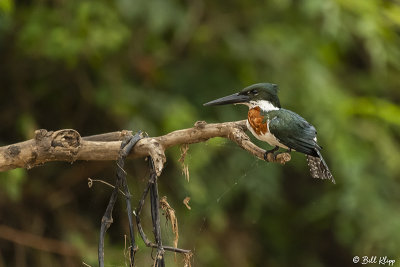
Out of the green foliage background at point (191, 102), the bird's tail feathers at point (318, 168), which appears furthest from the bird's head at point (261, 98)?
the green foliage background at point (191, 102)

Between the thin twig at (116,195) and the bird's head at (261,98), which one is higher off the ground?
the bird's head at (261,98)

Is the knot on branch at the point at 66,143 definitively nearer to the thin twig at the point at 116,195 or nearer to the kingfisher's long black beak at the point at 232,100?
the thin twig at the point at 116,195

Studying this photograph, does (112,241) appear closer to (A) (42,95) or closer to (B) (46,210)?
(B) (46,210)

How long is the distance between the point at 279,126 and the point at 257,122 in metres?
0.07

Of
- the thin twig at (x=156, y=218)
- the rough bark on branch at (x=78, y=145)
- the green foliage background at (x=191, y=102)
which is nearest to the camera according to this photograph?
the thin twig at (x=156, y=218)

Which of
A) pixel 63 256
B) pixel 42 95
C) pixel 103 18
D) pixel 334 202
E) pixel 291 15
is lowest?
Result: pixel 63 256

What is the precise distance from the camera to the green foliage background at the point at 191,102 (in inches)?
104

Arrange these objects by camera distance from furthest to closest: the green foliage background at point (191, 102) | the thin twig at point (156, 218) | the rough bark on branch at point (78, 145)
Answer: the green foliage background at point (191, 102) → the rough bark on branch at point (78, 145) → the thin twig at point (156, 218)

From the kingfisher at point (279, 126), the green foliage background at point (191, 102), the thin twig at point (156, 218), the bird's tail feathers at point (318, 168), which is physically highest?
the green foliage background at point (191, 102)

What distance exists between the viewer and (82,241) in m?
2.73

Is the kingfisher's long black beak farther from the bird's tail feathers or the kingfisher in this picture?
the bird's tail feathers

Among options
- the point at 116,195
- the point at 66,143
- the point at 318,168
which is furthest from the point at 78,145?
the point at 318,168

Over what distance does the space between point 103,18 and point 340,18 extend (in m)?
1.23

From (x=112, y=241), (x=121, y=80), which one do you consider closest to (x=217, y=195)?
(x=112, y=241)
